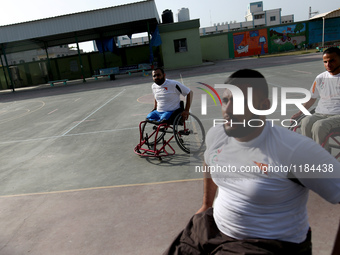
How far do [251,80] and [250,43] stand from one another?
3846 centimetres

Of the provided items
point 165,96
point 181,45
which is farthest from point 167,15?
point 165,96

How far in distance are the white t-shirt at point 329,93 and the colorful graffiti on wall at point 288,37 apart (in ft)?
119

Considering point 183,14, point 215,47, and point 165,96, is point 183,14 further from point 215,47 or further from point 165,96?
point 165,96

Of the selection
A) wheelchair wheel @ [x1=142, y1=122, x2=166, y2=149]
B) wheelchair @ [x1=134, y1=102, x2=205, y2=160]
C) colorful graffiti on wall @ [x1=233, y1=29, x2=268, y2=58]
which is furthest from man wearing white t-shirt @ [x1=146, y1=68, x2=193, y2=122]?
colorful graffiti on wall @ [x1=233, y1=29, x2=268, y2=58]

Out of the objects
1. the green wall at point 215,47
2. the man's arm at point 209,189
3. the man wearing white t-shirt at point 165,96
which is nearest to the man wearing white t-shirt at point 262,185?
the man's arm at point 209,189

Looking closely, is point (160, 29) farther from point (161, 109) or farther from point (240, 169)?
point (240, 169)

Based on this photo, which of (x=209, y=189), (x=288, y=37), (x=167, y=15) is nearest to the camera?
(x=209, y=189)

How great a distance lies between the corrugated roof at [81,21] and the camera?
1006 inches

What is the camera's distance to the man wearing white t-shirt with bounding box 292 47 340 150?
Result: 3734mm

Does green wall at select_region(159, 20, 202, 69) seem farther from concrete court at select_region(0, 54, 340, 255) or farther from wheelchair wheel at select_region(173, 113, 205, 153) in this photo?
wheelchair wheel at select_region(173, 113, 205, 153)

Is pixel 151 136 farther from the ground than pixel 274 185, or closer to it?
closer to it

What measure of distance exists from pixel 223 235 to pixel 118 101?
12109 millimetres

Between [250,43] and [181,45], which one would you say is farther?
[250,43]

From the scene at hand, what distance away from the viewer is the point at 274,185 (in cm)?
164
